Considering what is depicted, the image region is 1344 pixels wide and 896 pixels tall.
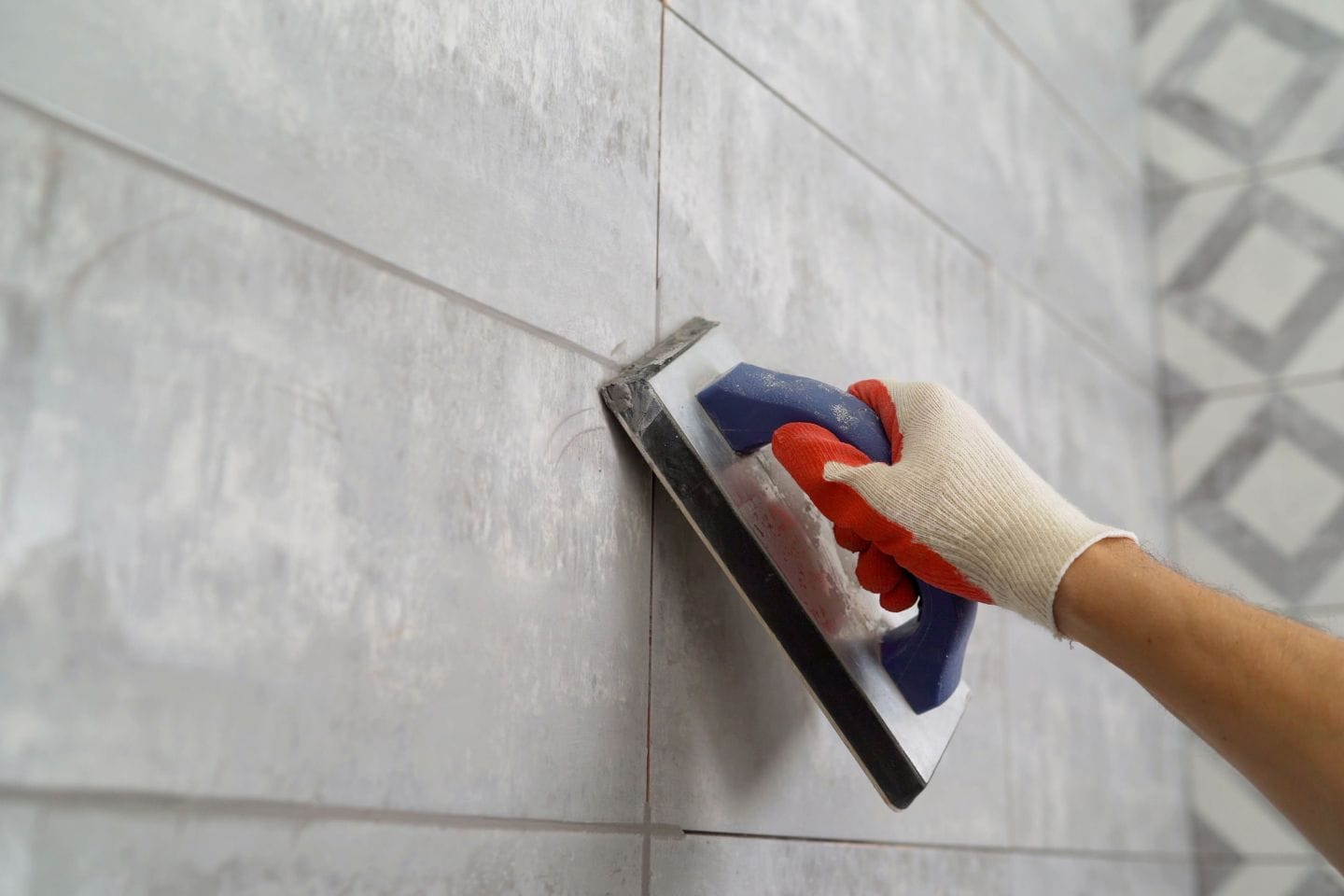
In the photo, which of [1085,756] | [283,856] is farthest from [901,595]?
[1085,756]

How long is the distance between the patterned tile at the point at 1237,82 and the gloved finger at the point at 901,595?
1.28 meters

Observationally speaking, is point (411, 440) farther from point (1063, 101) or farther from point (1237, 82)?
point (1237, 82)

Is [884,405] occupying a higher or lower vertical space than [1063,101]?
lower

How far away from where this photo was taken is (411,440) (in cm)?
59

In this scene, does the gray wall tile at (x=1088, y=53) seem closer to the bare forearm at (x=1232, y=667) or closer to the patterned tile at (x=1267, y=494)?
the patterned tile at (x=1267, y=494)

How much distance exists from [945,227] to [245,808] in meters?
0.88

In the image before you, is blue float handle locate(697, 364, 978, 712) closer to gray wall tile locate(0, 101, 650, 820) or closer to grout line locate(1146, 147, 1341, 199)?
gray wall tile locate(0, 101, 650, 820)

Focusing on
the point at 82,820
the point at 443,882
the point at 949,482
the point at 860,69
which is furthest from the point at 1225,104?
the point at 82,820

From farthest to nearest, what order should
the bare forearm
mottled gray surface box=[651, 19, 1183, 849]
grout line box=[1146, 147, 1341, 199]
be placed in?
grout line box=[1146, 147, 1341, 199] < mottled gray surface box=[651, 19, 1183, 849] < the bare forearm

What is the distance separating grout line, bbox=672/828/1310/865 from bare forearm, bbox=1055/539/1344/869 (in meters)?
0.25

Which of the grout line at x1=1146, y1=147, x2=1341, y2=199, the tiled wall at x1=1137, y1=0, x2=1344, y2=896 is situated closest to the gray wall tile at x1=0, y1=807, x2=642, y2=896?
the tiled wall at x1=1137, y1=0, x2=1344, y2=896

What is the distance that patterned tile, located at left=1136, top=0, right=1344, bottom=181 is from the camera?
1.68m

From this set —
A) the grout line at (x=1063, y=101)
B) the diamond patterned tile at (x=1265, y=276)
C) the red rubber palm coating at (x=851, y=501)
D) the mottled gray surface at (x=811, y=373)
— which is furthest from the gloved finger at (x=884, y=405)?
the diamond patterned tile at (x=1265, y=276)

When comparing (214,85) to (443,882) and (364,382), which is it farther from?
(443,882)
